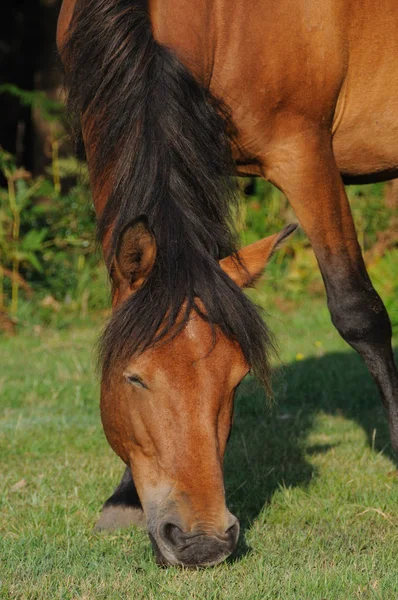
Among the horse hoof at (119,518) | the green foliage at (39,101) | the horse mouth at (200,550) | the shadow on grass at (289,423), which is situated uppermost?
the green foliage at (39,101)

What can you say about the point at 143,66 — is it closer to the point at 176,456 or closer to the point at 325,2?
the point at 325,2

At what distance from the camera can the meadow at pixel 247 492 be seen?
298 centimetres

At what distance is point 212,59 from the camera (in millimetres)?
3740

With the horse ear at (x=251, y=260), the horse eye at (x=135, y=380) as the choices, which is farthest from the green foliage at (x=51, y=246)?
the horse eye at (x=135, y=380)

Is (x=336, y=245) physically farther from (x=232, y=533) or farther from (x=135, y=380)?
(x=232, y=533)

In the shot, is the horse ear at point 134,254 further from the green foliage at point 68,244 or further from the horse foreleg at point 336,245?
the green foliage at point 68,244

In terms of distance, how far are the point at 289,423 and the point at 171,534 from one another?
2634mm

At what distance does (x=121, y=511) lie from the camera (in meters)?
3.78

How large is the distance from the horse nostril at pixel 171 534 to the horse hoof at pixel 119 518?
824 mm

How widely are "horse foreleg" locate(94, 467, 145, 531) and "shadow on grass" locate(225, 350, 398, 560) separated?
0.41 m

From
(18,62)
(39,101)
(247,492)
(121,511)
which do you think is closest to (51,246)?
(39,101)

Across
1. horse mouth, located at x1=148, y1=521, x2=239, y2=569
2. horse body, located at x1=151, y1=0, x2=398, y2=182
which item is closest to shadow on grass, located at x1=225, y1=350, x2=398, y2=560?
horse mouth, located at x1=148, y1=521, x2=239, y2=569

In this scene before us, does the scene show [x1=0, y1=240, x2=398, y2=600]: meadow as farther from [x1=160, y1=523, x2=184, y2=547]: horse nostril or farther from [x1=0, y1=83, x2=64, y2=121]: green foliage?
[x1=0, y1=83, x2=64, y2=121]: green foliage

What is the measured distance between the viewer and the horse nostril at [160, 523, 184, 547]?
9.46 feet
